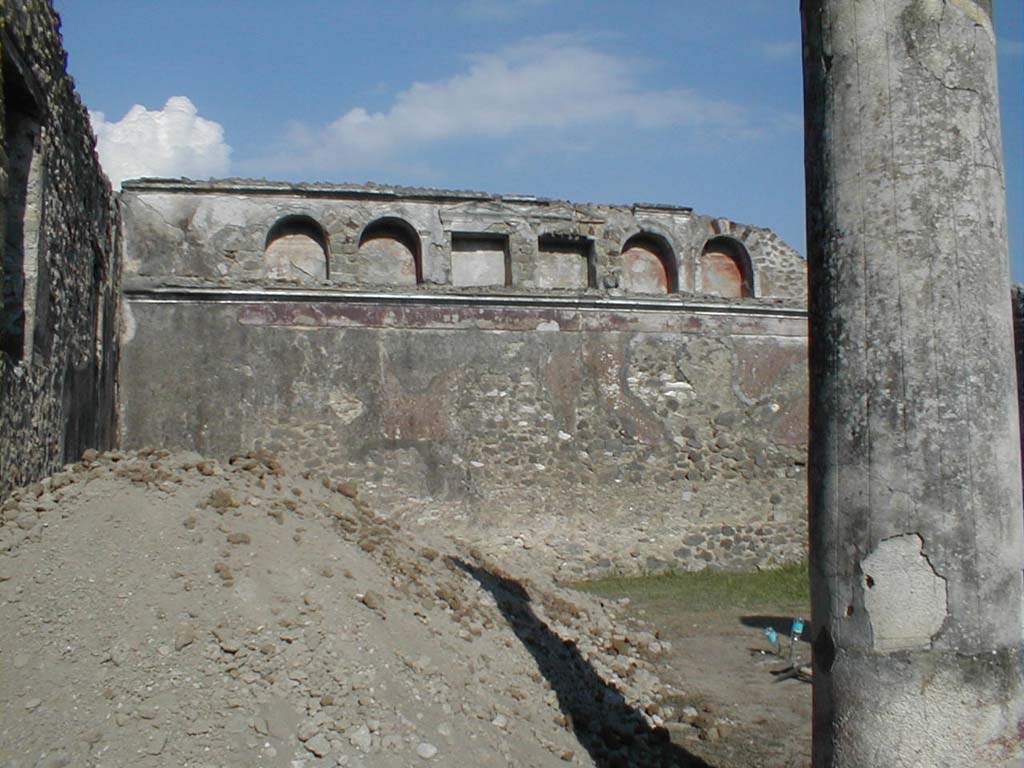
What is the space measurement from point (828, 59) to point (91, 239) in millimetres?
6383

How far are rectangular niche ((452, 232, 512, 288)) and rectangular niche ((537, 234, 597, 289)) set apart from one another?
0.45 metres

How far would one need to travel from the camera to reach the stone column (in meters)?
3.00

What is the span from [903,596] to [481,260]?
976cm

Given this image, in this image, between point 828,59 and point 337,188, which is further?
point 337,188

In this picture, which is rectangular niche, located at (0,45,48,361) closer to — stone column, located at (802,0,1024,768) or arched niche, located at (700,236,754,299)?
stone column, located at (802,0,1024,768)

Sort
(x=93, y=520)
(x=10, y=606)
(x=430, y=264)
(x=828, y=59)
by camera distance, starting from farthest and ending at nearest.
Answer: (x=430, y=264)
(x=93, y=520)
(x=10, y=606)
(x=828, y=59)

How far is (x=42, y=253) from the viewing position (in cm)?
598

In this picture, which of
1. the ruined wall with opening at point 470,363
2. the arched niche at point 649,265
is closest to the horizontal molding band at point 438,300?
the ruined wall with opening at point 470,363

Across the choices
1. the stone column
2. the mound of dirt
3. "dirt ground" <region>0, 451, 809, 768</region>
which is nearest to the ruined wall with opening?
"dirt ground" <region>0, 451, 809, 768</region>

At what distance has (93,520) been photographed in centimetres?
498

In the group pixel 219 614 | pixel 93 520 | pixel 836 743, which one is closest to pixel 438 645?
pixel 219 614

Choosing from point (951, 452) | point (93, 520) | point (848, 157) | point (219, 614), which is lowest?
point (219, 614)

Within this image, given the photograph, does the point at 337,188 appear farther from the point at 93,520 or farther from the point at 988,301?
the point at 988,301

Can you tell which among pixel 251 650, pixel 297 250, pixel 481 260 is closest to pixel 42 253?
pixel 251 650
